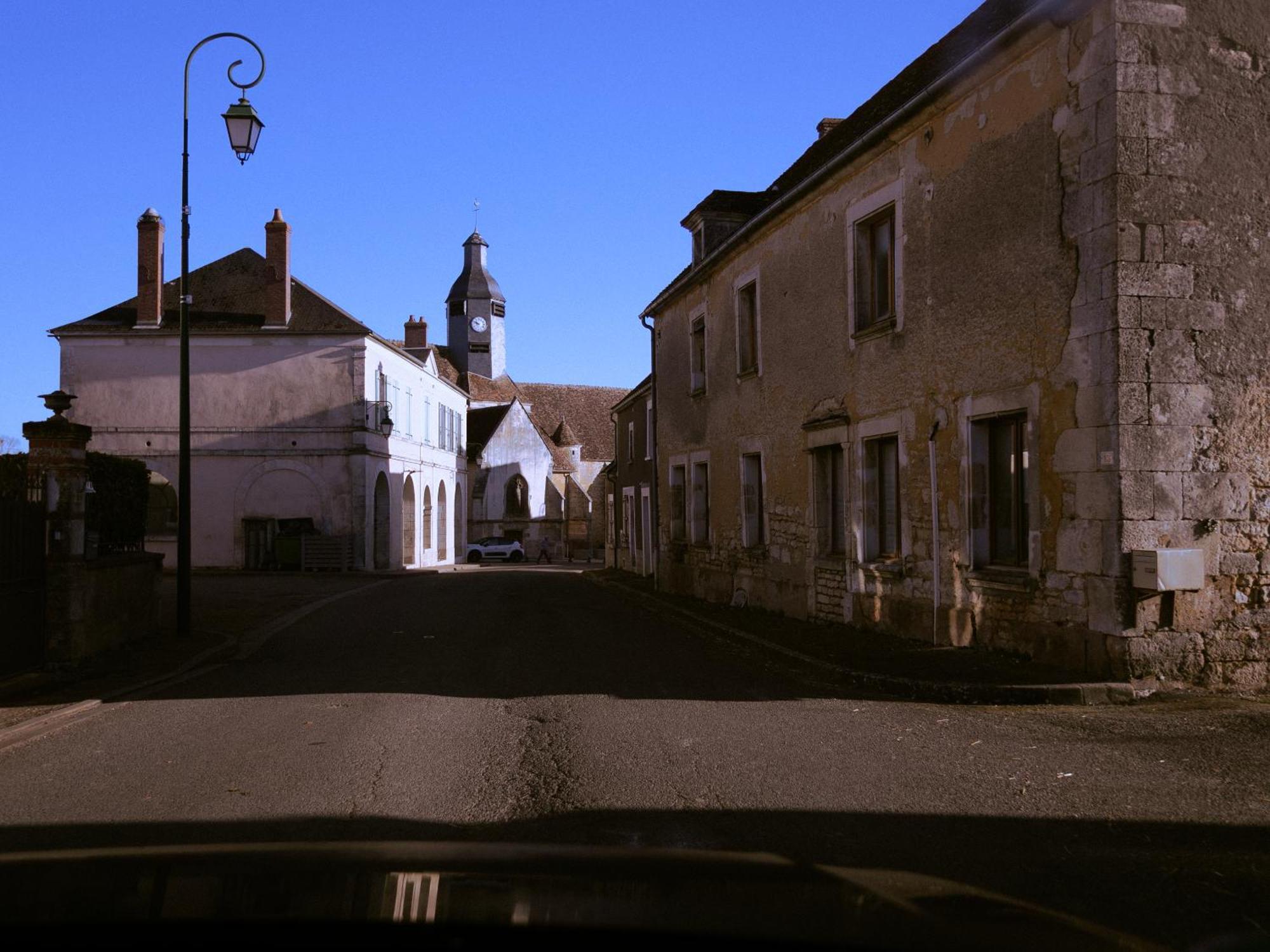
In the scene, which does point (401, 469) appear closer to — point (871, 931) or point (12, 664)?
point (12, 664)

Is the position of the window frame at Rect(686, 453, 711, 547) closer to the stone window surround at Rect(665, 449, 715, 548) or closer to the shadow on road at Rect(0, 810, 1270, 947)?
the stone window surround at Rect(665, 449, 715, 548)

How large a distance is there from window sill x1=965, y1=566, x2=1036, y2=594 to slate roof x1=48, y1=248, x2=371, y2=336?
2845 cm

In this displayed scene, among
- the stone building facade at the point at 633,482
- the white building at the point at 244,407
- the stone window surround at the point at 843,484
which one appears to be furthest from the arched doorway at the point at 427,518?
the stone window surround at the point at 843,484

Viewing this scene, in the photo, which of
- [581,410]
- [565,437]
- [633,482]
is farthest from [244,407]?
[581,410]

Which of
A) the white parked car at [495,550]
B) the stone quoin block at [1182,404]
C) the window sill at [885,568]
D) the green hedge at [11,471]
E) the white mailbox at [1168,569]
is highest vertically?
the stone quoin block at [1182,404]

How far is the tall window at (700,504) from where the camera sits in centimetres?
2136

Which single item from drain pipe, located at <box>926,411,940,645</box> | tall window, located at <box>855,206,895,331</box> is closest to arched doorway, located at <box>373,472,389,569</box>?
tall window, located at <box>855,206,895,331</box>

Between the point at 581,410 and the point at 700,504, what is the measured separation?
54.4 metres

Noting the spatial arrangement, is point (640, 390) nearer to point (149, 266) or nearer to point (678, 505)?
point (678, 505)

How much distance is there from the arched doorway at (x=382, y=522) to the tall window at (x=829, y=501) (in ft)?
82.5

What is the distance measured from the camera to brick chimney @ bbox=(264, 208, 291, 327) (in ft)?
117

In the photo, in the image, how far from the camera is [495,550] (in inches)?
2233

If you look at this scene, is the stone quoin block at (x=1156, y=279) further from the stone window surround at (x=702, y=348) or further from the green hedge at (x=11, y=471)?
the stone window surround at (x=702, y=348)

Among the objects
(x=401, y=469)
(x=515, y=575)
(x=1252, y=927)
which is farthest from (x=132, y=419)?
(x=1252, y=927)
